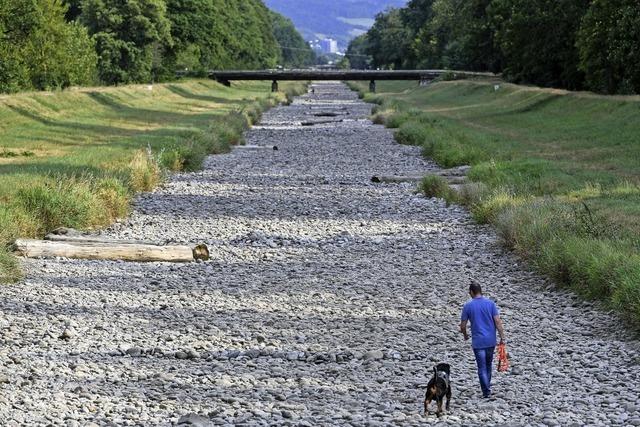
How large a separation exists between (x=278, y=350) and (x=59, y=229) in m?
8.32

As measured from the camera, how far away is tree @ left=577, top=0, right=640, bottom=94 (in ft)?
169

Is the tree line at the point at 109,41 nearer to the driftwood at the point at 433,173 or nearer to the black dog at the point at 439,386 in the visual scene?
the driftwood at the point at 433,173

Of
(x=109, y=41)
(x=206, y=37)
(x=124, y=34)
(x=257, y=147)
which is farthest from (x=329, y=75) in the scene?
(x=257, y=147)

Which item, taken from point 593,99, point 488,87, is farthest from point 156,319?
point 488,87

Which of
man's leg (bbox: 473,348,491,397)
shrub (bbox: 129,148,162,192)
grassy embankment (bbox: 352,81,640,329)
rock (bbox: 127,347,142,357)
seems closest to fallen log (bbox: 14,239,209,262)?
grassy embankment (bbox: 352,81,640,329)

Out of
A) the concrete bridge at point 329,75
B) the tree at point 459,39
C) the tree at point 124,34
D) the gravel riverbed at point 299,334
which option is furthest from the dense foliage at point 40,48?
the concrete bridge at point 329,75

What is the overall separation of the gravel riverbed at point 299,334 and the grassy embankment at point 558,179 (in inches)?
17.5

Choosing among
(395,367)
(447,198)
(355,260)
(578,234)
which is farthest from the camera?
(447,198)

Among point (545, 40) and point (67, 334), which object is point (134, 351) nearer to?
point (67, 334)

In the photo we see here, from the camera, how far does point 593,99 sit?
50.7m

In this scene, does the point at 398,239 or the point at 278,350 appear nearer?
the point at 278,350

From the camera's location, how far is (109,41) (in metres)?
83.9

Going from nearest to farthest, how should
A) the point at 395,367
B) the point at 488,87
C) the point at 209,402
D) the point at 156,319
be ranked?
the point at 209,402, the point at 395,367, the point at 156,319, the point at 488,87

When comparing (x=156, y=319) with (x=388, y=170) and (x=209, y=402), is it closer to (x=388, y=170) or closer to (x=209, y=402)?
(x=209, y=402)
